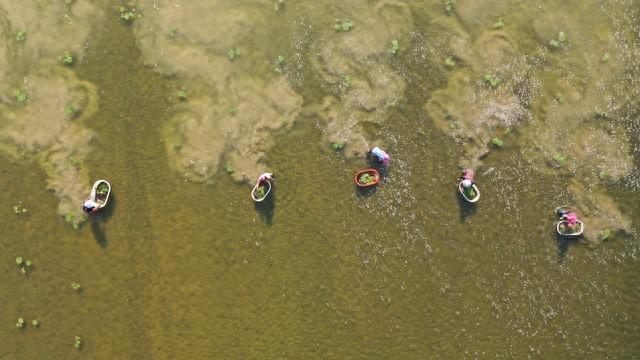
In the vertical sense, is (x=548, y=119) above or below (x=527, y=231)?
above

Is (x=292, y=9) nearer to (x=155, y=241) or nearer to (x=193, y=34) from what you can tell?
(x=193, y=34)

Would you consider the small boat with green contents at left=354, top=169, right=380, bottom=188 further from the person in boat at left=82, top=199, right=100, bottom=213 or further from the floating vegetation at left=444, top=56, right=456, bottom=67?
the person in boat at left=82, top=199, right=100, bottom=213

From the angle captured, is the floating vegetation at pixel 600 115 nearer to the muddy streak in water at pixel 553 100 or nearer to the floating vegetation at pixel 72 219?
the muddy streak in water at pixel 553 100


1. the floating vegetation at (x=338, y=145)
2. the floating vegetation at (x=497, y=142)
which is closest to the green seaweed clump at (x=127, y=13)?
the floating vegetation at (x=338, y=145)

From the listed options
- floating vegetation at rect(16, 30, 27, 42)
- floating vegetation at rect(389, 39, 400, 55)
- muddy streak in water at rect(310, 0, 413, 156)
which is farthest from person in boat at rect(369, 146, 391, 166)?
floating vegetation at rect(16, 30, 27, 42)

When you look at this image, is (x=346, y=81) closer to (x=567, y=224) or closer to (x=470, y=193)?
(x=470, y=193)

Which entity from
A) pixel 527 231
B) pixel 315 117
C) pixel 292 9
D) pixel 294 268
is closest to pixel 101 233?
pixel 294 268
